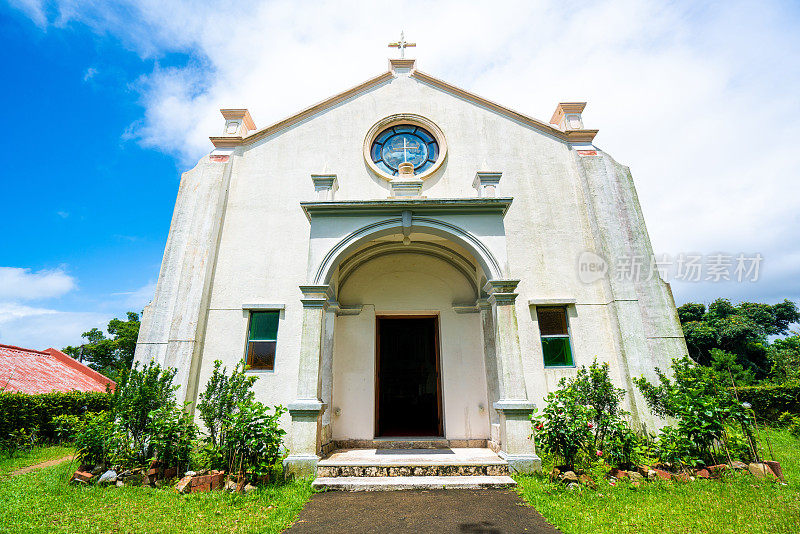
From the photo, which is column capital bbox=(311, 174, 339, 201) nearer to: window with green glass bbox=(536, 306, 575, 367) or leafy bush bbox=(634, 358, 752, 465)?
window with green glass bbox=(536, 306, 575, 367)

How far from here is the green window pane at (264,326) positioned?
→ 7707mm

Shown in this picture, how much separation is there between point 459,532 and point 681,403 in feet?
14.7

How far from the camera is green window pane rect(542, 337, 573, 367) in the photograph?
755 centimetres

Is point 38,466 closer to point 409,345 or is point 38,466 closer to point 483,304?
point 409,345

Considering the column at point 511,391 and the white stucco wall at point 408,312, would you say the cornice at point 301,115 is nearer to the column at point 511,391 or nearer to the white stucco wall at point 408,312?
the white stucco wall at point 408,312

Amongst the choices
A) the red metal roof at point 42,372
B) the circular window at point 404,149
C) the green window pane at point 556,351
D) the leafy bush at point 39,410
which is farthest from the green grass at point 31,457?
the green window pane at point 556,351

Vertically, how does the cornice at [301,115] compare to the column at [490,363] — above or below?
above

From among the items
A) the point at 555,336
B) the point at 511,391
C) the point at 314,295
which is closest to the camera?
the point at 511,391

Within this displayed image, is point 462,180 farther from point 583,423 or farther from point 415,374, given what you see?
point 583,423

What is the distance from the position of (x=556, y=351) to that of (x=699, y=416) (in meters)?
2.37

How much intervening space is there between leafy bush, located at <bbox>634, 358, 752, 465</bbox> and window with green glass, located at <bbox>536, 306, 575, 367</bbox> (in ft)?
5.70

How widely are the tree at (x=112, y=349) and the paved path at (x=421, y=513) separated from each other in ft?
102

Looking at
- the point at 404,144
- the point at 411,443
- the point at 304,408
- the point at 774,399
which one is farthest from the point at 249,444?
the point at 774,399

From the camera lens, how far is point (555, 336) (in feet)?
25.3
